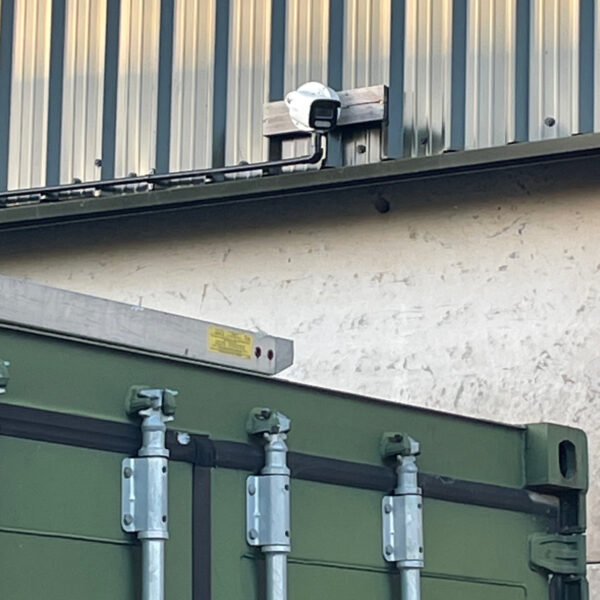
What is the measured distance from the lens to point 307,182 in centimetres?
691

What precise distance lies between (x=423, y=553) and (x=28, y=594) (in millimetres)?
1348

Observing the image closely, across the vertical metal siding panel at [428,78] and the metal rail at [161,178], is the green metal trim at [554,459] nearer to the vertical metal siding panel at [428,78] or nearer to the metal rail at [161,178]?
the vertical metal siding panel at [428,78]

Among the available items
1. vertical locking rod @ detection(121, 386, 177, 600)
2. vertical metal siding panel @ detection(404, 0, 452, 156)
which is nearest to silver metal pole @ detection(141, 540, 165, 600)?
vertical locking rod @ detection(121, 386, 177, 600)

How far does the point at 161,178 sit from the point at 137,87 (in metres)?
0.48

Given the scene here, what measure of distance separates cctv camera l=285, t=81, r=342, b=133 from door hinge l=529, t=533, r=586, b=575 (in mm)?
2373

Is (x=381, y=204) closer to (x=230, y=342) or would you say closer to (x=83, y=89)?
(x=83, y=89)

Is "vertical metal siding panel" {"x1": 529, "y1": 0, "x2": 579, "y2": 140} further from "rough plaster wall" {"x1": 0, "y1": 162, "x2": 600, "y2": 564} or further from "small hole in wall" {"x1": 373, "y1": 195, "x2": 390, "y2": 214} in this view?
"small hole in wall" {"x1": 373, "y1": 195, "x2": 390, "y2": 214}

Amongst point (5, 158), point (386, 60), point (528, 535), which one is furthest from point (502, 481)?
point (5, 158)

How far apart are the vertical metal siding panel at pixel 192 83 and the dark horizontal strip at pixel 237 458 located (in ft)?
9.28

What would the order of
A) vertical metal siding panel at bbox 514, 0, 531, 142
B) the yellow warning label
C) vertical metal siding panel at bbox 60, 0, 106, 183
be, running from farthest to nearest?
vertical metal siding panel at bbox 60, 0, 106, 183
vertical metal siding panel at bbox 514, 0, 531, 142
the yellow warning label

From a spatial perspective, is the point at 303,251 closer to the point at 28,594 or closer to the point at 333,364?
the point at 333,364

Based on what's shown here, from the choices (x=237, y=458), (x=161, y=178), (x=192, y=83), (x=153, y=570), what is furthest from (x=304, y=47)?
(x=153, y=570)

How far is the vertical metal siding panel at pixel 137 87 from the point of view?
738 centimetres

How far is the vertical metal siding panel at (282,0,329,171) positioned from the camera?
7.01 meters
